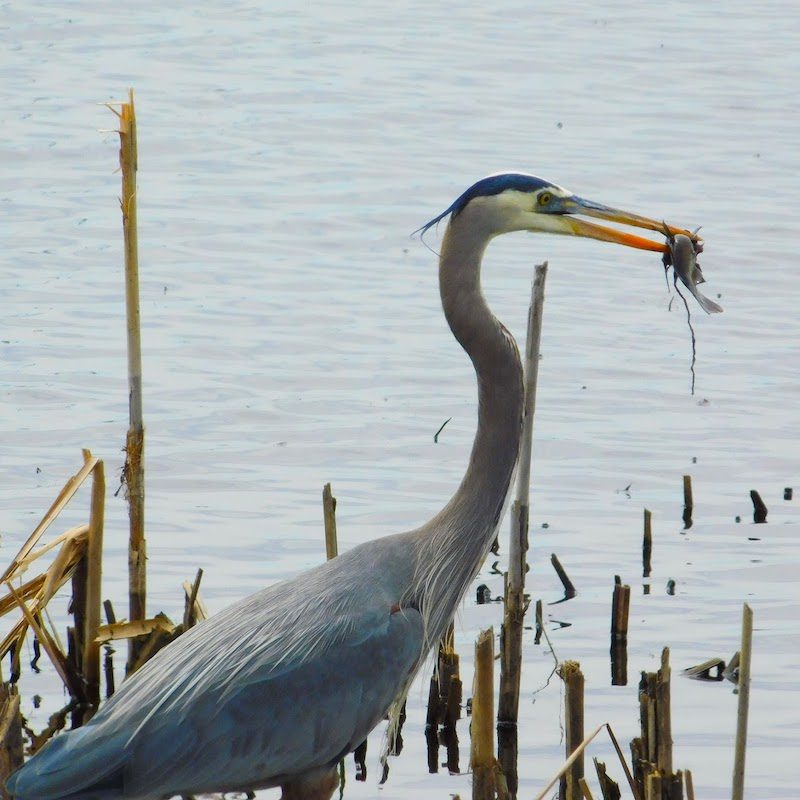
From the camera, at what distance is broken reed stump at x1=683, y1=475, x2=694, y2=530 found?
7.77m

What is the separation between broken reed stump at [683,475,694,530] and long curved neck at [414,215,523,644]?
2.44 meters

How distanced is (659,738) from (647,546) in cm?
267

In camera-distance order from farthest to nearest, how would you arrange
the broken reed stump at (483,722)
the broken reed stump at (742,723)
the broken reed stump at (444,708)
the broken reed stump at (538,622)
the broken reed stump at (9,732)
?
1. the broken reed stump at (538,622)
2. the broken reed stump at (444,708)
3. the broken reed stump at (483,722)
4. the broken reed stump at (9,732)
5. the broken reed stump at (742,723)

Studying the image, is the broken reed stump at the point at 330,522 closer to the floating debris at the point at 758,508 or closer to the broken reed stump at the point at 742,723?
the broken reed stump at the point at 742,723

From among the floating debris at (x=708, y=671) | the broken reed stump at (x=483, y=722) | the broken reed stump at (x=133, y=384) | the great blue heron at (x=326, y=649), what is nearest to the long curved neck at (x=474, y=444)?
the great blue heron at (x=326, y=649)

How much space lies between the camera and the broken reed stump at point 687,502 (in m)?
7.77

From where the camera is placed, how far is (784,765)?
5871 mm

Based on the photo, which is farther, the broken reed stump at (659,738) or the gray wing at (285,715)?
the gray wing at (285,715)

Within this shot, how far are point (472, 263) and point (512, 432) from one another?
0.56 m

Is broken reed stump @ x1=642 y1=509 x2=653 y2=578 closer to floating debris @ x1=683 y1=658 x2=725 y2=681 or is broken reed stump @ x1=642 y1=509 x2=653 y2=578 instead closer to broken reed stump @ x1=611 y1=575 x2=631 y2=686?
broken reed stump @ x1=611 y1=575 x2=631 y2=686

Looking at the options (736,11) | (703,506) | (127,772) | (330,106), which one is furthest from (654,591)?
(736,11)

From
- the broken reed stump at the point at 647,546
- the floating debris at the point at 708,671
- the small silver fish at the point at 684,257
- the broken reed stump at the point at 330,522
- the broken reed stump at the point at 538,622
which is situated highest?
the small silver fish at the point at 684,257

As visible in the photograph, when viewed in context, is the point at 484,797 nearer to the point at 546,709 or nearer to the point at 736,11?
the point at 546,709

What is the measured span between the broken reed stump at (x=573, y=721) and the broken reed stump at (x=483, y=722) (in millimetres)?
221
